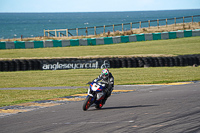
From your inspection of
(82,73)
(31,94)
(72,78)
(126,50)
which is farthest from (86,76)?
(126,50)

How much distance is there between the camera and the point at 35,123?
A: 8.45 meters

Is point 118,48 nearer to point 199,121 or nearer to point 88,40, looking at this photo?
point 88,40

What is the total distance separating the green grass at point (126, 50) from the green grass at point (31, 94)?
41.6 ft

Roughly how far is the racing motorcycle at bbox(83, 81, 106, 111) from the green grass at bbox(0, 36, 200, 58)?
724 inches

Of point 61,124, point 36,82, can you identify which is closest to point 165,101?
point 61,124

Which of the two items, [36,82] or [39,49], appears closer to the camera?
[36,82]

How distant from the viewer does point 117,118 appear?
8.48m

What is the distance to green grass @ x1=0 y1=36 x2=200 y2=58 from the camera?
2894 centimetres

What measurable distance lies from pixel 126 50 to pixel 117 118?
22.6m

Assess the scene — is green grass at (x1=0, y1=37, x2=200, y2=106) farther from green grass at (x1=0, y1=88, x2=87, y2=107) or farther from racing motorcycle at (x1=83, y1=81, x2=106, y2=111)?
racing motorcycle at (x1=83, y1=81, x2=106, y2=111)

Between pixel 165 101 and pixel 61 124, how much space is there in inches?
175

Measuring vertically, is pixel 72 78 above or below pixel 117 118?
above

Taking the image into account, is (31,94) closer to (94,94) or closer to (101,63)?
(94,94)

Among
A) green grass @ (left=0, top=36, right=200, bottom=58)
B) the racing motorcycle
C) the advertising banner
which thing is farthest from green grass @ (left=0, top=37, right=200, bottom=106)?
the racing motorcycle
